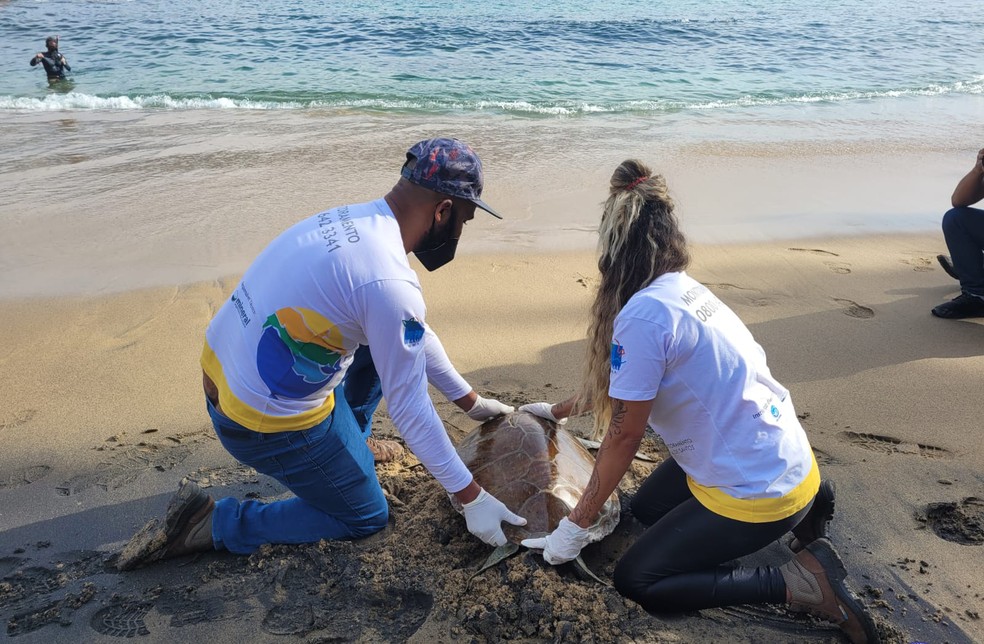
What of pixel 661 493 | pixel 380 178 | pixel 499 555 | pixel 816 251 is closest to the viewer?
pixel 499 555

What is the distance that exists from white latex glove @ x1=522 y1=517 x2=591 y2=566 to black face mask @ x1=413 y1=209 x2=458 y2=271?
2.89ft

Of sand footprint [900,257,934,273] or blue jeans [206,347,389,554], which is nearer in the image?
blue jeans [206,347,389,554]

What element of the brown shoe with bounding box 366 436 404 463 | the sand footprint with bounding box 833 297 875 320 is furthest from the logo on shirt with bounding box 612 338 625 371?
the sand footprint with bounding box 833 297 875 320

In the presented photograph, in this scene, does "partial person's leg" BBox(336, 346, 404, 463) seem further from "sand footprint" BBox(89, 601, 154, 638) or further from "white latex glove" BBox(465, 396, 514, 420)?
"sand footprint" BBox(89, 601, 154, 638)

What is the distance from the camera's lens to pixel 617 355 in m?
1.93

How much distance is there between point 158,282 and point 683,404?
3.48 meters

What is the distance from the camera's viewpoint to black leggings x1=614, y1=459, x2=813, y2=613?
82.1 inches

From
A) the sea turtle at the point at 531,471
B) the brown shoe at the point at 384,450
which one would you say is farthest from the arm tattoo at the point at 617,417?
the brown shoe at the point at 384,450

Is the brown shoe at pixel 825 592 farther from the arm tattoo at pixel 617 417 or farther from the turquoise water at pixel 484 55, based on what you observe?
the turquoise water at pixel 484 55

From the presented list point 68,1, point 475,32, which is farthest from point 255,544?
point 68,1

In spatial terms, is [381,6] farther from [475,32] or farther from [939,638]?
[939,638]

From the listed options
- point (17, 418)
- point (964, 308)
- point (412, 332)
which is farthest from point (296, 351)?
point (964, 308)

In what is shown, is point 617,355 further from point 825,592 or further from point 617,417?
point 825,592

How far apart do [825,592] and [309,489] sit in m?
1.61
